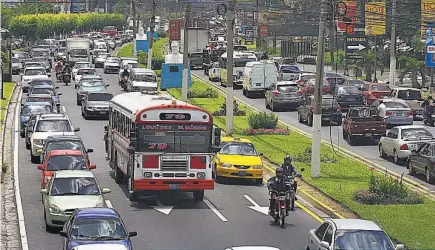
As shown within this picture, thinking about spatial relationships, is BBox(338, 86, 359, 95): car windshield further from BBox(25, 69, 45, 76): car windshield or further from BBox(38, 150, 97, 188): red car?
BBox(38, 150, 97, 188): red car

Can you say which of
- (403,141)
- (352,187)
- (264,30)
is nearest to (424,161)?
(352,187)

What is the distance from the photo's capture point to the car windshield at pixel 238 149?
34.3 metres

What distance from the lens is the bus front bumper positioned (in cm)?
2809

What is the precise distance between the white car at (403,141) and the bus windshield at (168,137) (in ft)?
40.8

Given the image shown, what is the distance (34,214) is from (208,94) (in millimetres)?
38536

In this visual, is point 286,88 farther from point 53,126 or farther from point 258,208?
point 258,208

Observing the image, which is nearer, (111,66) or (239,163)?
(239,163)

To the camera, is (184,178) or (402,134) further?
(402,134)

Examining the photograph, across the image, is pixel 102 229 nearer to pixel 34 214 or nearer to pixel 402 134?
pixel 34 214

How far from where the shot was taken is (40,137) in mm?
38406

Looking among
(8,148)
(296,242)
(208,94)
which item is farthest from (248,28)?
(296,242)

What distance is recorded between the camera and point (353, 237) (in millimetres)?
18047

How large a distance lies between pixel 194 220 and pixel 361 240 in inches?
369

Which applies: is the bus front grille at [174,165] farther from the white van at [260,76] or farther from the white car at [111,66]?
the white car at [111,66]
